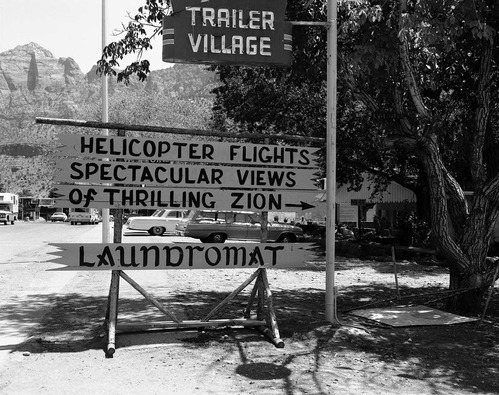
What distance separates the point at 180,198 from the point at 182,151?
2.00 feet

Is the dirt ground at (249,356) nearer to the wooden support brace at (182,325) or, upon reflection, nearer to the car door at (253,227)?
the wooden support brace at (182,325)

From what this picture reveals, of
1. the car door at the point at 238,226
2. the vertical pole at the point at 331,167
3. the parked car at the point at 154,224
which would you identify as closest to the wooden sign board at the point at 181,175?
the vertical pole at the point at 331,167

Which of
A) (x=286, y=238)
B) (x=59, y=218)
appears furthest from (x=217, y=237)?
(x=59, y=218)

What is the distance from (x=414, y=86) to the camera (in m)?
9.82

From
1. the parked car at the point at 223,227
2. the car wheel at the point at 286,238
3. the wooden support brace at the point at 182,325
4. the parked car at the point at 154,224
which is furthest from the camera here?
the parked car at the point at 154,224

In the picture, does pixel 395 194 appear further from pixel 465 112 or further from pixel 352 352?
pixel 352 352

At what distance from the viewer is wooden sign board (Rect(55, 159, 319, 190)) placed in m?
7.36

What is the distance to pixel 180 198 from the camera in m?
7.72

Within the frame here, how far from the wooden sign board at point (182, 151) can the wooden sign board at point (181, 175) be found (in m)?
0.10

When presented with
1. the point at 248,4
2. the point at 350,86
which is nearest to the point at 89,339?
the point at 248,4

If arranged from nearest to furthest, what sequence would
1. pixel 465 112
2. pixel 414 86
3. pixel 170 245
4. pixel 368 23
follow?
pixel 170 245, pixel 414 86, pixel 368 23, pixel 465 112

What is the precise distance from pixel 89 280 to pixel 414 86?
7.97 meters

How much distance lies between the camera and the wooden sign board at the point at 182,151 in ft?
24.1

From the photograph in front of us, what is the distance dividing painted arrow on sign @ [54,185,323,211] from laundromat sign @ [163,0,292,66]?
1.76 metres
